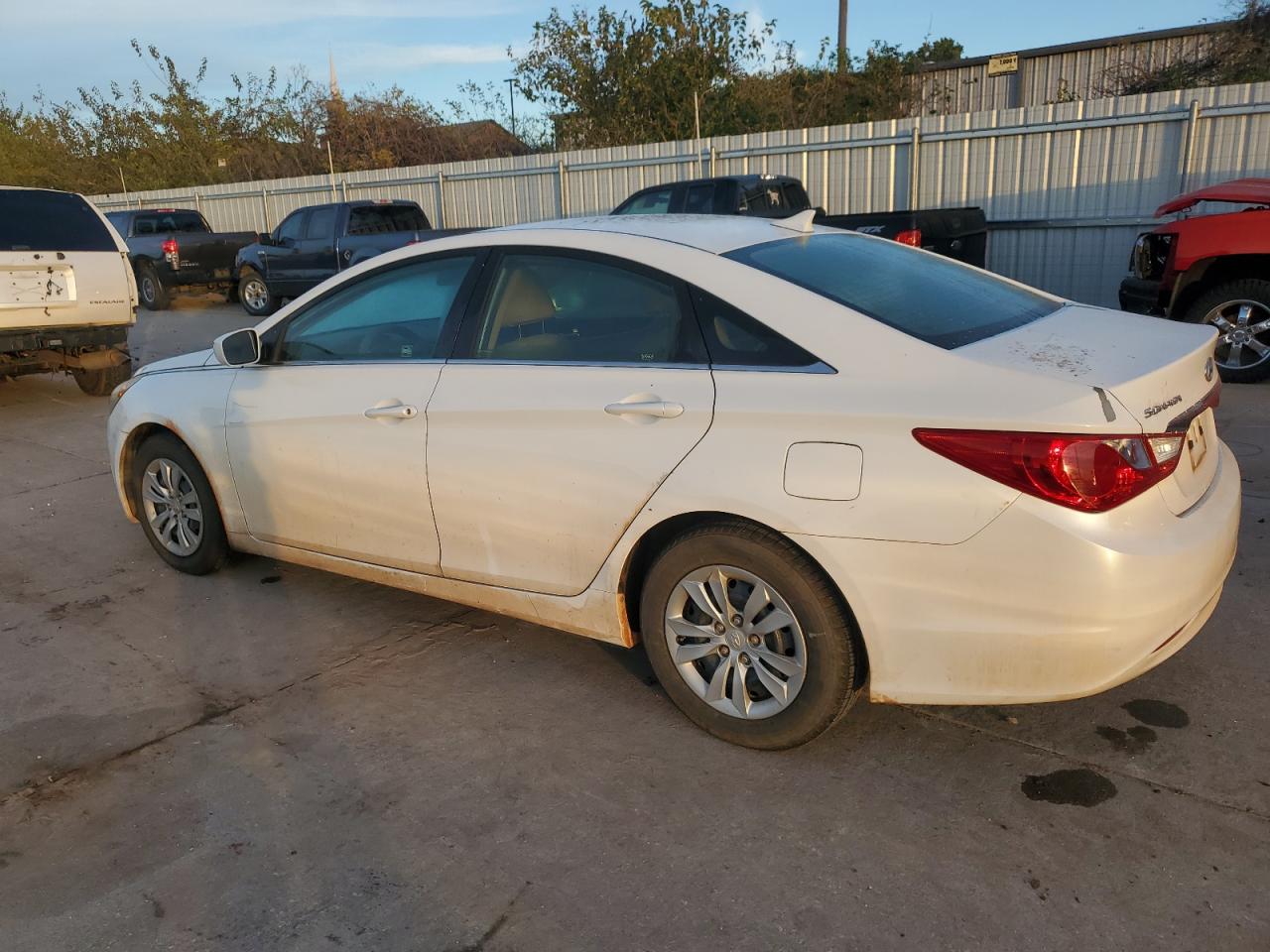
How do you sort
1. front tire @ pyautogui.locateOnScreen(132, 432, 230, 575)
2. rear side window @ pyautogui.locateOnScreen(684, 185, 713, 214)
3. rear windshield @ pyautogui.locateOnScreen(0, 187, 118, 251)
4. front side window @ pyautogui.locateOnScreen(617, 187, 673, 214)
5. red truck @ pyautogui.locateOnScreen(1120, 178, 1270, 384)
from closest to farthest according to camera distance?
front tire @ pyautogui.locateOnScreen(132, 432, 230, 575) → red truck @ pyautogui.locateOnScreen(1120, 178, 1270, 384) → rear windshield @ pyautogui.locateOnScreen(0, 187, 118, 251) → rear side window @ pyautogui.locateOnScreen(684, 185, 713, 214) → front side window @ pyautogui.locateOnScreen(617, 187, 673, 214)

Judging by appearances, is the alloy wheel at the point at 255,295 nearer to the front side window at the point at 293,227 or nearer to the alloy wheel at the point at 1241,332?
the front side window at the point at 293,227

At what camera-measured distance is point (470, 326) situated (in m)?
3.74

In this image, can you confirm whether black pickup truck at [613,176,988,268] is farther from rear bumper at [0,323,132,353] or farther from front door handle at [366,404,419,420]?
front door handle at [366,404,419,420]

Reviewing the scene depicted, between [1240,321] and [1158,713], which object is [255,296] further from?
[1158,713]

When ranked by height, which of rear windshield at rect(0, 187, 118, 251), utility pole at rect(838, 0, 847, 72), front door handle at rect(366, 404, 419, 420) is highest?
utility pole at rect(838, 0, 847, 72)

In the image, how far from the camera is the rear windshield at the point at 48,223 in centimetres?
861

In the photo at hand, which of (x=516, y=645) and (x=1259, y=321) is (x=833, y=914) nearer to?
(x=516, y=645)

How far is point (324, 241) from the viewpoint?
15664mm

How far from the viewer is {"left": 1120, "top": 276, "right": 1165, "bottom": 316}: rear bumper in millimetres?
8367

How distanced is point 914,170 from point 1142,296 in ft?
19.7

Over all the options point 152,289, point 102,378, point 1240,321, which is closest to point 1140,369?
point 1240,321

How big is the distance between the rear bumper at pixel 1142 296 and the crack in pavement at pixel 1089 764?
6.29 metres

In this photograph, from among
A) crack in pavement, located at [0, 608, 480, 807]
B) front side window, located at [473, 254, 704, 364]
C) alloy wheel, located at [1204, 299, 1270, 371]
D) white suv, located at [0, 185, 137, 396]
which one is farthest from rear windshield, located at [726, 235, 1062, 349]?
white suv, located at [0, 185, 137, 396]

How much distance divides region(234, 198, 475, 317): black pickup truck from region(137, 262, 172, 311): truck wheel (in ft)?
8.88
